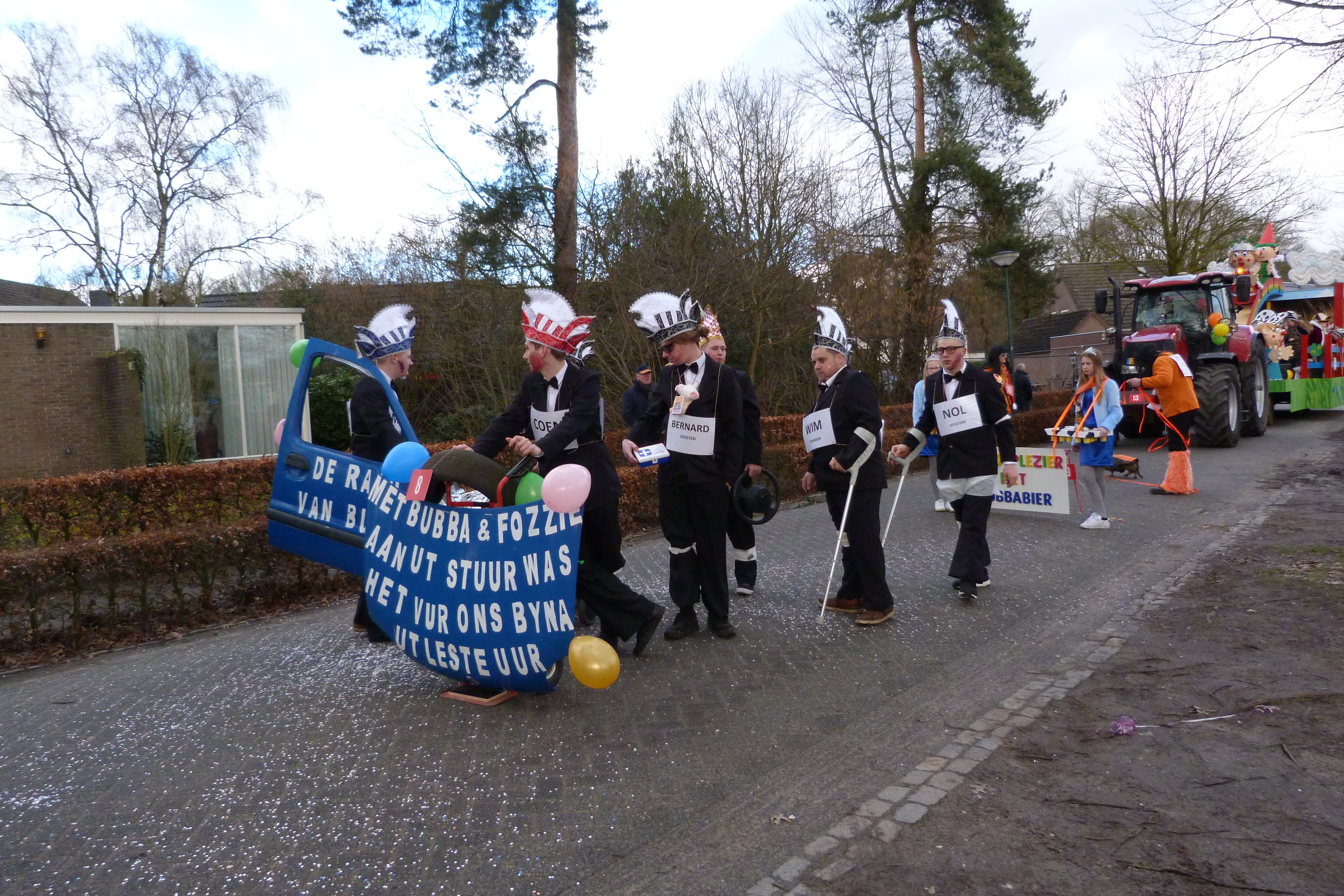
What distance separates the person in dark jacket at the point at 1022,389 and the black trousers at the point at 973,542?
8261 millimetres

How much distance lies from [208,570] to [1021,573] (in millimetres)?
6038

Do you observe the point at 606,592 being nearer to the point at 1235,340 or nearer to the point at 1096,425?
the point at 1096,425

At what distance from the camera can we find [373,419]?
5465 millimetres

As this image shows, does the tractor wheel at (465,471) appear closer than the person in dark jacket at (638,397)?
Yes

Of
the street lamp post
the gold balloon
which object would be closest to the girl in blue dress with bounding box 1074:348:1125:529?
the gold balloon

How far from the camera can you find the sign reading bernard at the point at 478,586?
4105 mm

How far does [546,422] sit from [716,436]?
1012 mm

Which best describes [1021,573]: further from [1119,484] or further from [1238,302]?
[1238,302]

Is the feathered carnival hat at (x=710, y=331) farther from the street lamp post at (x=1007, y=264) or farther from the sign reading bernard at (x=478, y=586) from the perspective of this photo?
the street lamp post at (x=1007, y=264)

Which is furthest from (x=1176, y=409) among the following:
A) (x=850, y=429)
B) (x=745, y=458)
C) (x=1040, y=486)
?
(x=745, y=458)

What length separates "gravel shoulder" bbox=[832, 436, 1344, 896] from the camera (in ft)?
9.63

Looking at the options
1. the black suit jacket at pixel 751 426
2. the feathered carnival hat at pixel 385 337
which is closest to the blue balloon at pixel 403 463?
the feathered carnival hat at pixel 385 337

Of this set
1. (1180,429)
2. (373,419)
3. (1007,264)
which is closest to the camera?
(373,419)

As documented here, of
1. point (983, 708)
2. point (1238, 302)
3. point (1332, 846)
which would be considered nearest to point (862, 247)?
point (1238, 302)
